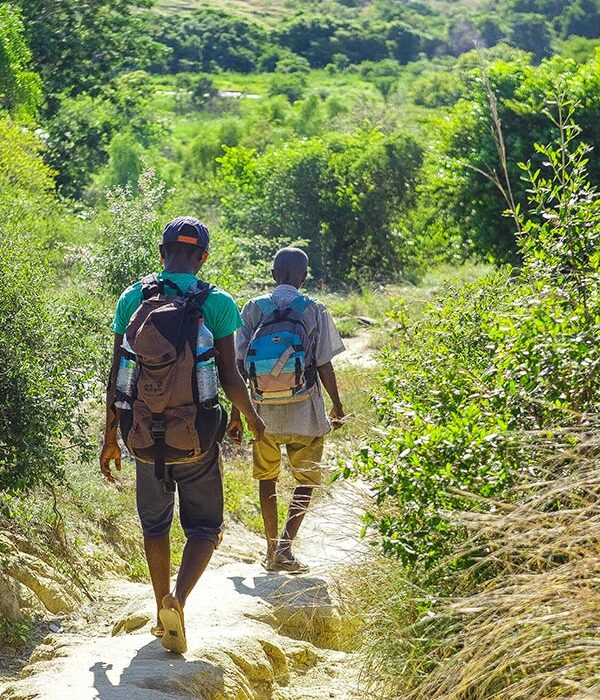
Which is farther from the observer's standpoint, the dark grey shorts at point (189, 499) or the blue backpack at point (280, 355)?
the blue backpack at point (280, 355)

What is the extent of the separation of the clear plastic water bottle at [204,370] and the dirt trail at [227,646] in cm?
75

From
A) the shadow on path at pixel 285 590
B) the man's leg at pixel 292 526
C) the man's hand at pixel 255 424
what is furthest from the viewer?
the man's leg at pixel 292 526

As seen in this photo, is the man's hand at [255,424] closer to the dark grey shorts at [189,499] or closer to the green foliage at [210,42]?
the dark grey shorts at [189,499]

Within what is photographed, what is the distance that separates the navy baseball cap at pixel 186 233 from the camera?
5.27 m

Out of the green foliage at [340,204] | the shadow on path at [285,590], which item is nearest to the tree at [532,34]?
the green foliage at [340,204]

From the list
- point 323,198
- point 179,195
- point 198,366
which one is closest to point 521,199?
point 323,198

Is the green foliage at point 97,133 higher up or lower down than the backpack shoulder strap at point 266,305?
lower down

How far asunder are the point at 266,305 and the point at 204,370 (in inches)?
73.6

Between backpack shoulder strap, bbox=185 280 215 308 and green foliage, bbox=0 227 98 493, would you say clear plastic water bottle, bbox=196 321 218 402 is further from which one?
green foliage, bbox=0 227 98 493

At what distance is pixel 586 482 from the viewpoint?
3938 mm

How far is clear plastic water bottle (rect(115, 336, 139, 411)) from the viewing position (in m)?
5.04

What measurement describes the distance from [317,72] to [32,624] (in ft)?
359

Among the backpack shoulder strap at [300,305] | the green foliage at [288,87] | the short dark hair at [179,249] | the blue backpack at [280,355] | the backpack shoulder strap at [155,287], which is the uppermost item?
the short dark hair at [179,249]

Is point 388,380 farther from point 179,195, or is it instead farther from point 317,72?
point 317,72
